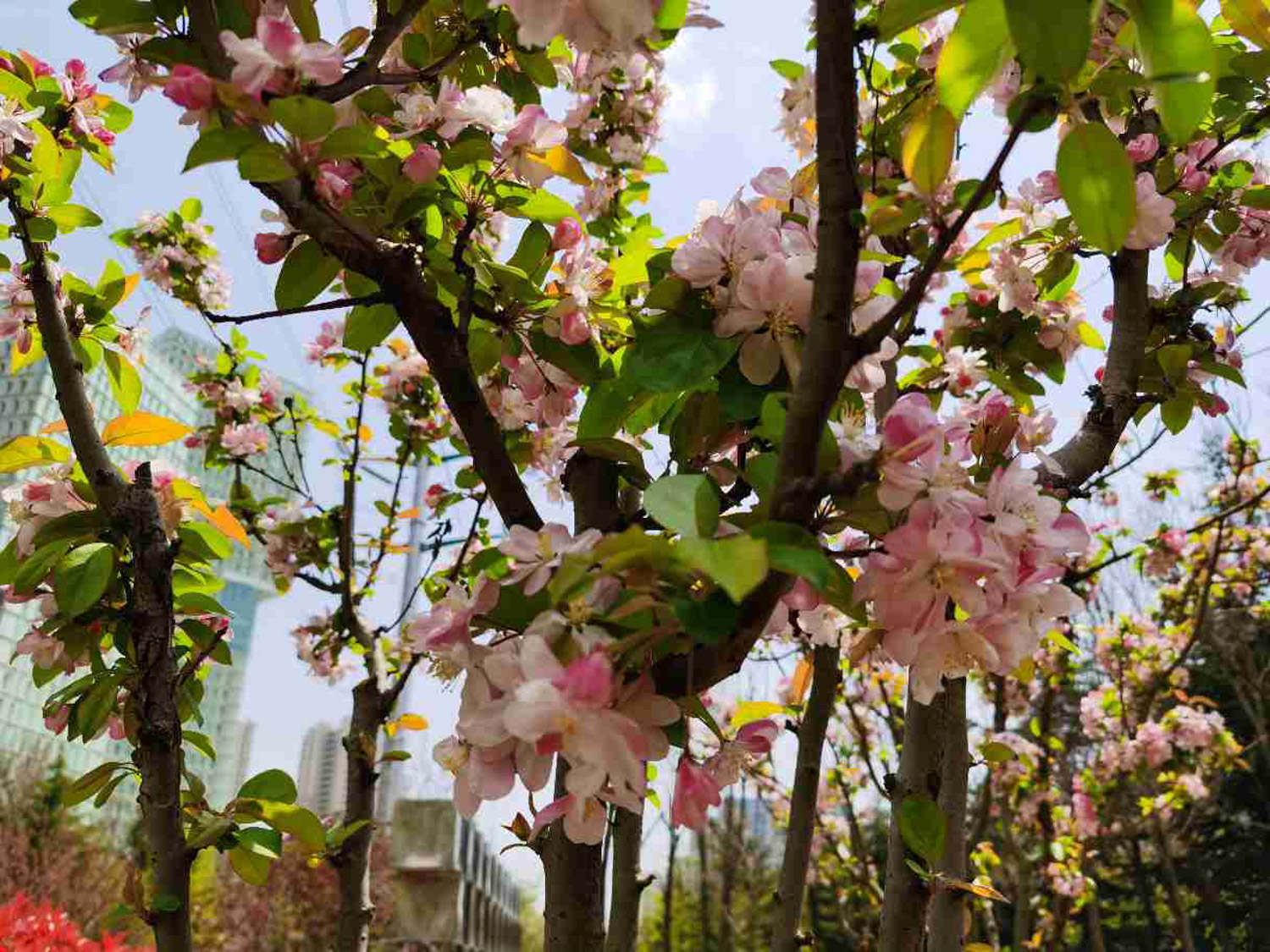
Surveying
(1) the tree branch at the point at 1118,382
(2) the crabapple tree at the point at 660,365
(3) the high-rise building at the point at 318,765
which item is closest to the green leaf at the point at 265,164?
(2) the crabapple tree at the point at 660,365

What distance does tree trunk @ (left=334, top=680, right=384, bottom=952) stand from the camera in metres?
2.15

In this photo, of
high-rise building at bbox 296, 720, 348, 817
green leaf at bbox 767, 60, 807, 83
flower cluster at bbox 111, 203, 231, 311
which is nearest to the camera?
green leaf at bbox 767, 60, 807, 83

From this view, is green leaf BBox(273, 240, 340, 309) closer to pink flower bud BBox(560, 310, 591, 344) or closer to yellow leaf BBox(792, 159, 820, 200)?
A: pink flower bud BBox(560, 310, 591, 344)

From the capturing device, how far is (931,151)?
2.14ft

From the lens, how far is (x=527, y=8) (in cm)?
62

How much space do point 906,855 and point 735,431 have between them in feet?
2.11

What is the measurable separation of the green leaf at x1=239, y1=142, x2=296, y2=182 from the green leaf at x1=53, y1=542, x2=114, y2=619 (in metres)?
0.62

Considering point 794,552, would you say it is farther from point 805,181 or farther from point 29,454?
point 29,454

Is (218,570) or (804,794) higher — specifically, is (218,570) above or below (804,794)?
above

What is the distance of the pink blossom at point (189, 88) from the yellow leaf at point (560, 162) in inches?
13.9

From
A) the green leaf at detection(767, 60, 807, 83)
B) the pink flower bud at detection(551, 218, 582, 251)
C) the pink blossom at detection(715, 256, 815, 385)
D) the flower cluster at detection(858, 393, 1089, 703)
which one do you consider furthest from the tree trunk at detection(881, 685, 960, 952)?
the green leaf at detection(767, 60, 807, 83)

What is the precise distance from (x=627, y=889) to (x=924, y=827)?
87 cm

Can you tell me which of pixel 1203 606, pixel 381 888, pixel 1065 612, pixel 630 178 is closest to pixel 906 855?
pixel 1065 612

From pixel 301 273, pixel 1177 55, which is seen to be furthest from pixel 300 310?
pixel 1177 55
